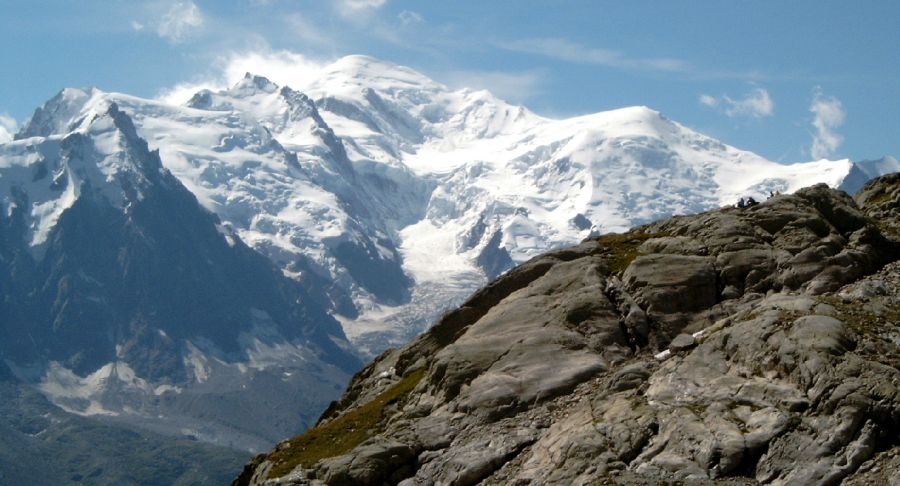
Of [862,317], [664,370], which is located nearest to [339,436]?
[664,370]

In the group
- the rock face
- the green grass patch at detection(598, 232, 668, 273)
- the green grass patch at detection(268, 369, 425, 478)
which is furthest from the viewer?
the green grass patch at detection(598, 232, 668, 273)

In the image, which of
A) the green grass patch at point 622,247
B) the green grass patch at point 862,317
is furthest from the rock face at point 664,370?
the green grass patch at point 622,247

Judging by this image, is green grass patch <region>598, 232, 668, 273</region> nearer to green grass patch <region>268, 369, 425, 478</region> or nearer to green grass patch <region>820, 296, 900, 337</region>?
green grass patch <region>268, 369, 425, 478</region>

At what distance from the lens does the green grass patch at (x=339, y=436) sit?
53812 millimetres

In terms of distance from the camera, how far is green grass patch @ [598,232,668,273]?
191 ft

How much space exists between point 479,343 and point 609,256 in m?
10.5

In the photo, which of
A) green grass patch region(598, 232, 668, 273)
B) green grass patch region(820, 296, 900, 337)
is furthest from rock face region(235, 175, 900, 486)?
green grass patch region(598, 232, 668, 273)

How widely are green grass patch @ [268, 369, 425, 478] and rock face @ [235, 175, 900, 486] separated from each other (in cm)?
17

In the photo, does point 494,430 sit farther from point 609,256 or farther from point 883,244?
point 883,244

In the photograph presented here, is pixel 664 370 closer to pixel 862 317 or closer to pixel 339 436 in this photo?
pixel 862 317

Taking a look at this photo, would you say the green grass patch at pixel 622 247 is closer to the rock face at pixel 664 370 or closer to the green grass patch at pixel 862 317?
the rock face at pixel 664 370

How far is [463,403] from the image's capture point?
49.3 meters

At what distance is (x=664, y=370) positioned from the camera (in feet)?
146

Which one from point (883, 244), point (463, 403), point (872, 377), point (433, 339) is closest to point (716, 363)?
point (872, 377)
